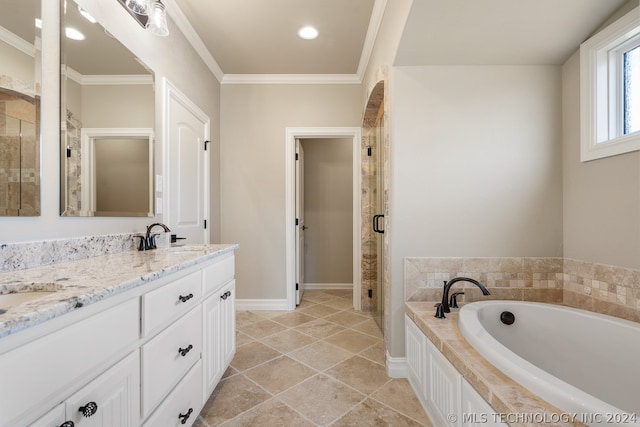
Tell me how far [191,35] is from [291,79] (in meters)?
1.07

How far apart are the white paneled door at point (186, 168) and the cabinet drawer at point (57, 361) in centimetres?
138

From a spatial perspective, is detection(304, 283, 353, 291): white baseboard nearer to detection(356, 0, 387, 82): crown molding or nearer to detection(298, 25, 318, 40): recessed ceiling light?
detection(356, 0, 387, 82): crown molding

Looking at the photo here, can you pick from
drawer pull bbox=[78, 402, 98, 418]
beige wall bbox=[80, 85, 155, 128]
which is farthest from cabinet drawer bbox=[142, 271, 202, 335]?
beige wall bbox=[80, 85, 155, 128]

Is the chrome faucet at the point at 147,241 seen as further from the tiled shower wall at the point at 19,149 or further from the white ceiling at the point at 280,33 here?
the white ceiling at the point at 280,33

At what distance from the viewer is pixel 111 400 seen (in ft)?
2.53

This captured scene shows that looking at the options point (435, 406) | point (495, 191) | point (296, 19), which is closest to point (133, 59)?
point (296, 19)

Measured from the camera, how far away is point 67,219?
A: 48.6 inches

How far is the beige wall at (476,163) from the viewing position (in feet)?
5.87

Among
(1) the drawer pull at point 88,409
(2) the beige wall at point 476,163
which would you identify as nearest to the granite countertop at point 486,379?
(2) the beige wall at point 476,163

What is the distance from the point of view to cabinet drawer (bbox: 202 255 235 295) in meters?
1.41

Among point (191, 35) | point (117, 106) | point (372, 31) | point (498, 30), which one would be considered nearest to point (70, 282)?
point (117, 106)

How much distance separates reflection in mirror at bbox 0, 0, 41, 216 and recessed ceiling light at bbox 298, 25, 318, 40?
5.66ft

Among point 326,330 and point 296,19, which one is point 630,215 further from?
point 296,19

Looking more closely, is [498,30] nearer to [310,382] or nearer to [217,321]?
[217,321]
